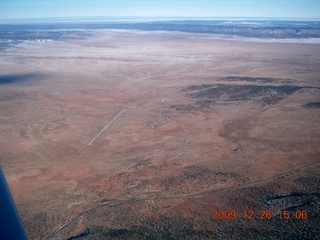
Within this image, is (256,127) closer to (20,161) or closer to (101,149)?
(101,149)

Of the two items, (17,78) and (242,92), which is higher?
(17,78)

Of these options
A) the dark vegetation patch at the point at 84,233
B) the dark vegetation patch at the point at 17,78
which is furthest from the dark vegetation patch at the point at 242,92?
the dark vegetation patch at the point at 17,78
